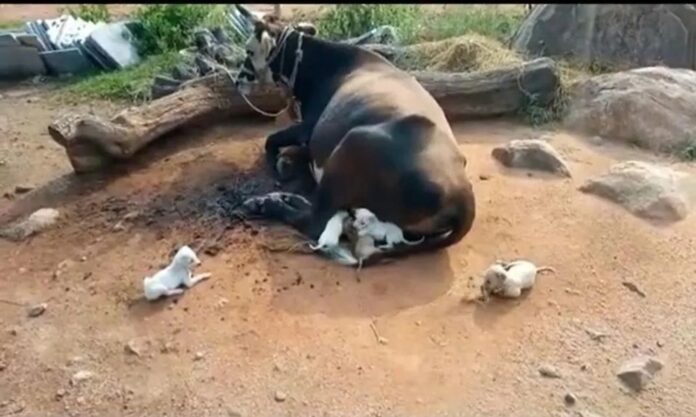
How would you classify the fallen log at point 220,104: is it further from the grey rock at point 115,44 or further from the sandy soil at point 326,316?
the grey rock at point 115,44

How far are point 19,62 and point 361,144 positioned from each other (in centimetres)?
396

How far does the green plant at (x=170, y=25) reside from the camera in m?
7.14

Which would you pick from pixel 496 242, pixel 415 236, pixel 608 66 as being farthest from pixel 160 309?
pixel 608 66

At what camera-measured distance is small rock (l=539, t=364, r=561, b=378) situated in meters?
3.17

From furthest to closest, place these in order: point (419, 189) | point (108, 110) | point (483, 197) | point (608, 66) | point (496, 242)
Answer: point (608, 66)
point (108, 110)
point (483, 197)
point (496, 242)
point (419, 189)

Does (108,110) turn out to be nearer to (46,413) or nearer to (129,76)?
(129,76)

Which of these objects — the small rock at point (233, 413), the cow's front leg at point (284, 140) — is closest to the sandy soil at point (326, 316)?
the small rock at point (233, 413)

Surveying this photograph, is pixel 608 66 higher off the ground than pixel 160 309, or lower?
lower

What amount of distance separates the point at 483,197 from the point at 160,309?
1.79m

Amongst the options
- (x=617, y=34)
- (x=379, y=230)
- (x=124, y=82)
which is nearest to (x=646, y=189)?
(x=379, y=230)

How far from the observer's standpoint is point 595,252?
3998mm

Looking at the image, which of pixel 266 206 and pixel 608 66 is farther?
pixel 608 66

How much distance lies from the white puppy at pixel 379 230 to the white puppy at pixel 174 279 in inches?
29.4

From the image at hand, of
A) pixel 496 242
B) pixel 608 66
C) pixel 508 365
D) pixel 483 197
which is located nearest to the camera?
pixel 508 365
